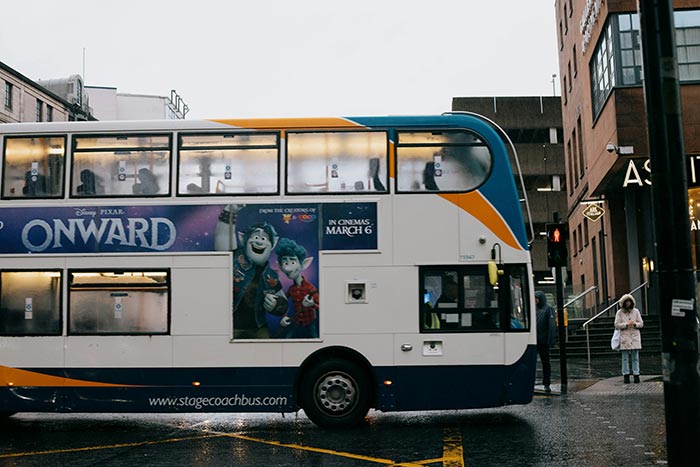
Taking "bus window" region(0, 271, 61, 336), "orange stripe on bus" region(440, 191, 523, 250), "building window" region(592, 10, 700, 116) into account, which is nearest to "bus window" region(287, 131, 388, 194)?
"orange stripe on bus" region(440, 191, 523, 250)

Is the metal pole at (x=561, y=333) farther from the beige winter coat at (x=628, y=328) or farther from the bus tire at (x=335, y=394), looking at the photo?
the bus tire at (x=335, y=394)

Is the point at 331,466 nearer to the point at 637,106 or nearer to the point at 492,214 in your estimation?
the point at 492,214

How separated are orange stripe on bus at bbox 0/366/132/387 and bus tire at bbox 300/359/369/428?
2646mm

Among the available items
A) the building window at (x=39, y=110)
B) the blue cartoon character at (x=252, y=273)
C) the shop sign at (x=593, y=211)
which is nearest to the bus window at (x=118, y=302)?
the blue cartoon character at (x=252, y=273)

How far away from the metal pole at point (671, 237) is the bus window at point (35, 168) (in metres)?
8.69

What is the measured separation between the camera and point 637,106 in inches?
1032

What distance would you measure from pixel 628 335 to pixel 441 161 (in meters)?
7.37

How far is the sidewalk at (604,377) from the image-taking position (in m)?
15.6

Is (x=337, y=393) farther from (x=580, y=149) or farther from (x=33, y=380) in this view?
(x=580, y=149)

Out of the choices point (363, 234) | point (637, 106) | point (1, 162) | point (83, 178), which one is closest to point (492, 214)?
point (363, 234)

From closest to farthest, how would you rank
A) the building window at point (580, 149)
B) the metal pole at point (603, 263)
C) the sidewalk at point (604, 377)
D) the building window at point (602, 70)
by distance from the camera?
the sidewalk at point (604, 377)
the building window at point (602, 70)
the metal pole at point (603, 263)
the building window at point (580, 149)

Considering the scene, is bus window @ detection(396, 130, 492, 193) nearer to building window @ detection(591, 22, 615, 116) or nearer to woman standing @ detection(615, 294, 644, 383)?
woman standing @ detection(615, 294, 644, 383)

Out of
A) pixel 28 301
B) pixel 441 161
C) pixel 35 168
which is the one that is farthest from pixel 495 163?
pixel 28 301

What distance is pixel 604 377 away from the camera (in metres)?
18.5
